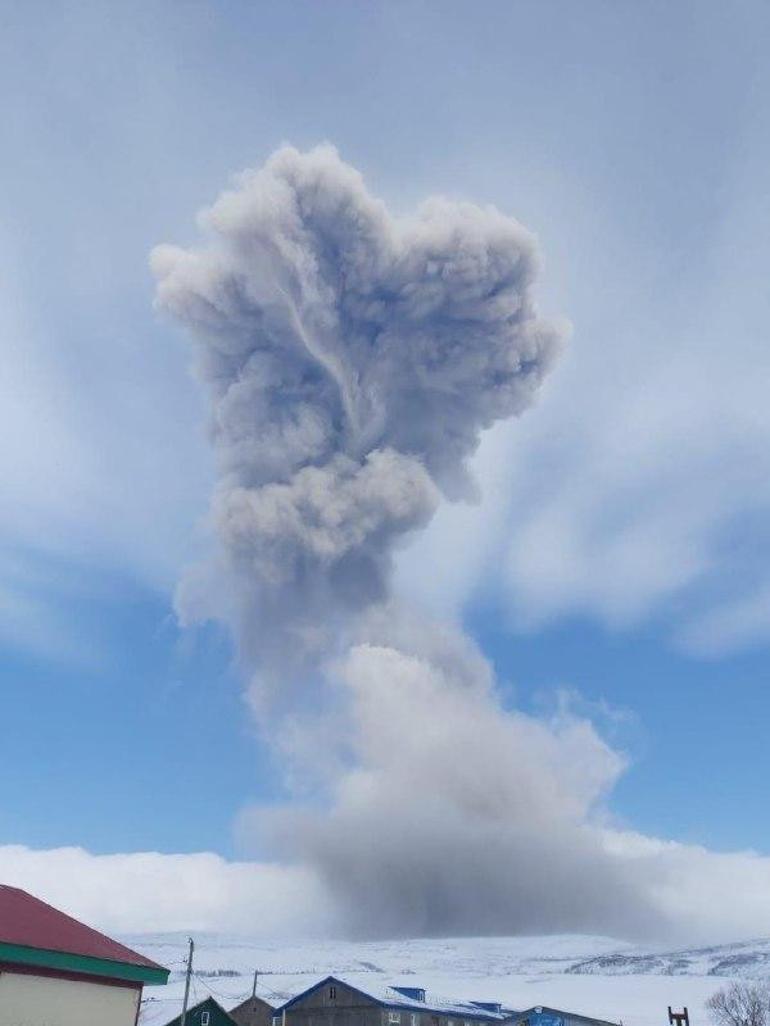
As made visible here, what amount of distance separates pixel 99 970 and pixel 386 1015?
45119 millimetres

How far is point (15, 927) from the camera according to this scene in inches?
841

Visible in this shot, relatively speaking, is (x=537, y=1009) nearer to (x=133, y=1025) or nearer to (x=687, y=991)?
(x=133, y=1025)

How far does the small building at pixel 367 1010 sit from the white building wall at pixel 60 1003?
42.9m

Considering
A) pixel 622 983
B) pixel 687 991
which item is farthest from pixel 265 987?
pixel 687 991

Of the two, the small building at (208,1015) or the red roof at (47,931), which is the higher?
the red roof at (47,931)

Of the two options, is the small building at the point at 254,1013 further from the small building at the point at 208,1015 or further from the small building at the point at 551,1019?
the small building at the point at 551,1019

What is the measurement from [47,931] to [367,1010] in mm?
46479

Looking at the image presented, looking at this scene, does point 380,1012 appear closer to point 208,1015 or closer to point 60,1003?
point 208,1015

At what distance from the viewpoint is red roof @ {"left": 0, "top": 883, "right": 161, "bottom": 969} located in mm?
21109

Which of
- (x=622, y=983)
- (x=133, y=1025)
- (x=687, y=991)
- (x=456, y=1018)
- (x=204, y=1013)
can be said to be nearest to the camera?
(x=133, y=1025)

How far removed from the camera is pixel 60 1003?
21297 millimetres

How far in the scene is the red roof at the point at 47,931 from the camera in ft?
69.3

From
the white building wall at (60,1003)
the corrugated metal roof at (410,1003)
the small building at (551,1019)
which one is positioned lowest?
the white building wall at (60,1003)

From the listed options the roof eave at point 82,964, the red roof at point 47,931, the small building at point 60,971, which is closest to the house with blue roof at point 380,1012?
the roof eave at point 82,964
